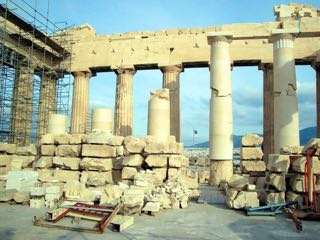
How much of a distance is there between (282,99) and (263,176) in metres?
4.67

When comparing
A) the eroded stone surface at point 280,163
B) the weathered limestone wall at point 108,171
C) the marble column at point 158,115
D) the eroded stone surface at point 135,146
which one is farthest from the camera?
the marble column at point 158,115

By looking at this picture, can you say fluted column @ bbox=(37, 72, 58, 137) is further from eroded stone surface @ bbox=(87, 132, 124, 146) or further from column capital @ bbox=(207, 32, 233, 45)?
column capital @ bbox=(207, 32, 233, 45)

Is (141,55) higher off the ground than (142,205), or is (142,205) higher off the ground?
(141,55)

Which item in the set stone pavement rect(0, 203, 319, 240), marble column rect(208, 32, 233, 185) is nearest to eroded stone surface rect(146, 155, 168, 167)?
stone pavement rect(0, 203, 319, 240)

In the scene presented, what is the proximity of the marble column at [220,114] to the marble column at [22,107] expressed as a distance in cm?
1115

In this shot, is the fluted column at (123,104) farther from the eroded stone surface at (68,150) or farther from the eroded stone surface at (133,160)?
the eroded stone surface at (133,160)

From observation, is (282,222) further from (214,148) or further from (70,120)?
(70,120)

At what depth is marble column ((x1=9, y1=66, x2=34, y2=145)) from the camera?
20.5m

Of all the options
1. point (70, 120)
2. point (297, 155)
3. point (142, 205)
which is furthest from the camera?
point (70, 120)

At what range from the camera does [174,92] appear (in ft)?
69.5

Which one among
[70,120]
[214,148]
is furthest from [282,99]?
[70,120]

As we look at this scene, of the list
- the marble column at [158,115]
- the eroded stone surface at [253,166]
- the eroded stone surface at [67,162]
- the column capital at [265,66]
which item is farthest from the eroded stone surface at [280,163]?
the column capital at [265,66]

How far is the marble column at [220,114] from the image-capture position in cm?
1593

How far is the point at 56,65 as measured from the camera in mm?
24031
